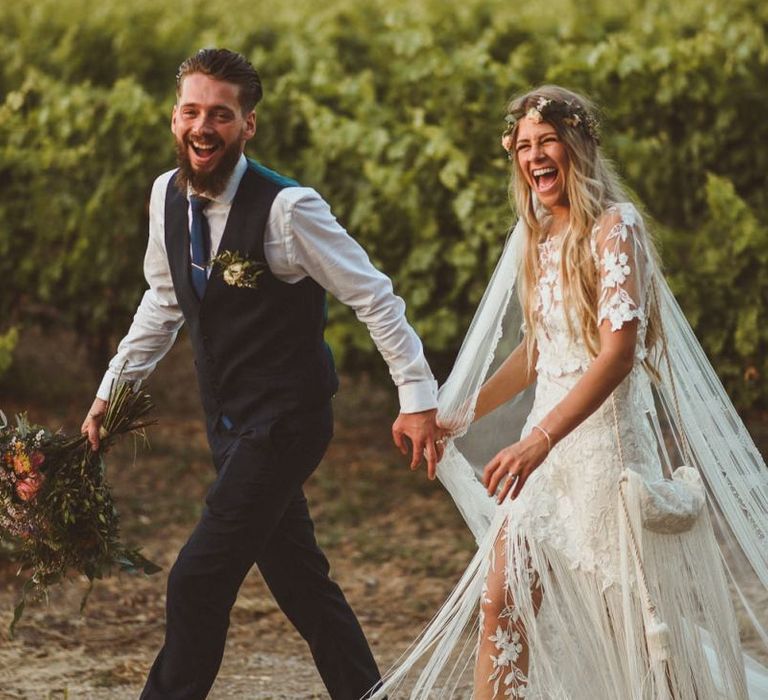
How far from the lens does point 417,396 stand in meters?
3.70

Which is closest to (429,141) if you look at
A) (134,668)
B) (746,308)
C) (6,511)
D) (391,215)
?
(391,215)

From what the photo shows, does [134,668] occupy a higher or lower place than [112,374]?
lower

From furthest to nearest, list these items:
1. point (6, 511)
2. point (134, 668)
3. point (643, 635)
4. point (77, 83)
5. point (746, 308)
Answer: point (77, 83)
point (746, 308)
point (134, 668)
point (6, 511)
point (643, 635)

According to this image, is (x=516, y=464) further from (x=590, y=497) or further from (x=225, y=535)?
(x=225, y=535)

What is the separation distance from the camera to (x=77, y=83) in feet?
27.5

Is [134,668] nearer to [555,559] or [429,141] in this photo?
[555,559]

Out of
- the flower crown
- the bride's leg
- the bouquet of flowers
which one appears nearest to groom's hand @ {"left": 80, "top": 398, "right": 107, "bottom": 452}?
the bouquet of flowers

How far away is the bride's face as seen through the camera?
3.63 metres

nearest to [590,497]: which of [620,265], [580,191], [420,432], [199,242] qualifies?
[420,432]

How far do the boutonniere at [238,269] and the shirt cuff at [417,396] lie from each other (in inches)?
19.9

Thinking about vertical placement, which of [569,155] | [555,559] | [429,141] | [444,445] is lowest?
[555,559]

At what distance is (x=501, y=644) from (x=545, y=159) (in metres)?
1.30

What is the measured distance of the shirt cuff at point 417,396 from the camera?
369 cm

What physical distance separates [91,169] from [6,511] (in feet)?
13.6
